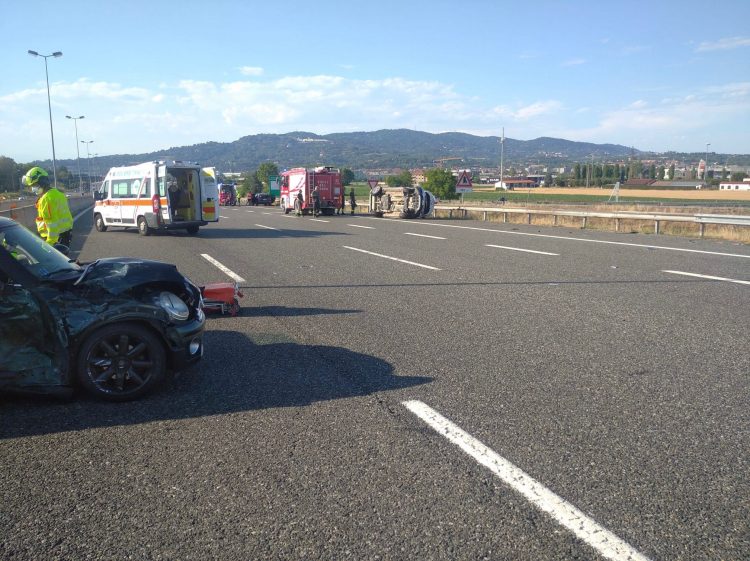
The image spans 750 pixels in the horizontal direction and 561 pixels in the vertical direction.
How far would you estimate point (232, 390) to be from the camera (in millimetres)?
5070

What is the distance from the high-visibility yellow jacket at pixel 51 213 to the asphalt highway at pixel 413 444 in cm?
397

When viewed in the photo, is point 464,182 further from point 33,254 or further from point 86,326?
point 86,326

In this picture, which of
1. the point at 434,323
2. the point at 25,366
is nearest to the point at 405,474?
the point at 25,366

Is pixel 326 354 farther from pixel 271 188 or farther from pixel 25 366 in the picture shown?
pixel 271 188

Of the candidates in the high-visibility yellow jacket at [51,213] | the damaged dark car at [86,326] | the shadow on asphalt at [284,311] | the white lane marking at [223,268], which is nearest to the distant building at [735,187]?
the white lane marking at [223,268]

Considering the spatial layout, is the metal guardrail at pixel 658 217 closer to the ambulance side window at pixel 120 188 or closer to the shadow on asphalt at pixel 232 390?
the ambulance side window at pixel 120 188

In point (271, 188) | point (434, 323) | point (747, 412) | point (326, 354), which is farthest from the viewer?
point (271, 188)

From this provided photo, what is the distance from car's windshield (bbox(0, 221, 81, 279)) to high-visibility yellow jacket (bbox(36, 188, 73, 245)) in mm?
4594

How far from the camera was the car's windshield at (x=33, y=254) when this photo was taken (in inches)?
189

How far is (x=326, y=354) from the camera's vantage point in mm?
6109

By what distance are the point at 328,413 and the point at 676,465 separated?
7.50 ft

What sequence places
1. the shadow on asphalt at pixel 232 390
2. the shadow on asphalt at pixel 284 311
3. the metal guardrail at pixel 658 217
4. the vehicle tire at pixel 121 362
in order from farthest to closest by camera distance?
the metal guardrail at pixel 658 217, the shadow on asphalt at pixel 284 311, the vehicle tire at pixel 121 362, the shadow on asphalt at pixel 232 390

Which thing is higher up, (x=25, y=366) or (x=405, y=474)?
(x=25, y=366)

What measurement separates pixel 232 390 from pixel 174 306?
2.76ft
